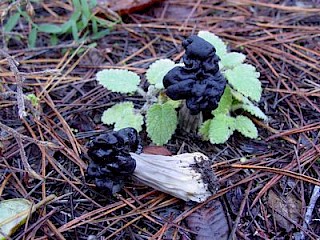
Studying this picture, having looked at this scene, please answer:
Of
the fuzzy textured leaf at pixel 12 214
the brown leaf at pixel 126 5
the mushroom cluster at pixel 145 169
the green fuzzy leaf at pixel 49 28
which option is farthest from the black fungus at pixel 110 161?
the brown leaf at pixel 126 5

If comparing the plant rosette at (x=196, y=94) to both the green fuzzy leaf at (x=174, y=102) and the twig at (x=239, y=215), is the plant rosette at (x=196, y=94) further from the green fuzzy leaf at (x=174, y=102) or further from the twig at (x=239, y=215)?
the twig at (x=239, y=215)

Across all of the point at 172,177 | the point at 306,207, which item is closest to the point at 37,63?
the point at 172,177

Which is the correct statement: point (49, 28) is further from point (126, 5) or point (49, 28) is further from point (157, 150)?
point (157, 150)

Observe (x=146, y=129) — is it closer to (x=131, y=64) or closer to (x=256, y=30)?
(x=131, y=64)

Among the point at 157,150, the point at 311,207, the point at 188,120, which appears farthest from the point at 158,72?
the point at 311,207

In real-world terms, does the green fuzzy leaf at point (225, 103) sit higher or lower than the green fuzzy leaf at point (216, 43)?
lower

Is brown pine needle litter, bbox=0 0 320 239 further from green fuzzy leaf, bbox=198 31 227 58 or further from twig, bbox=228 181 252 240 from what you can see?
green fuzzy leaf, bbox=198 31 227 58
